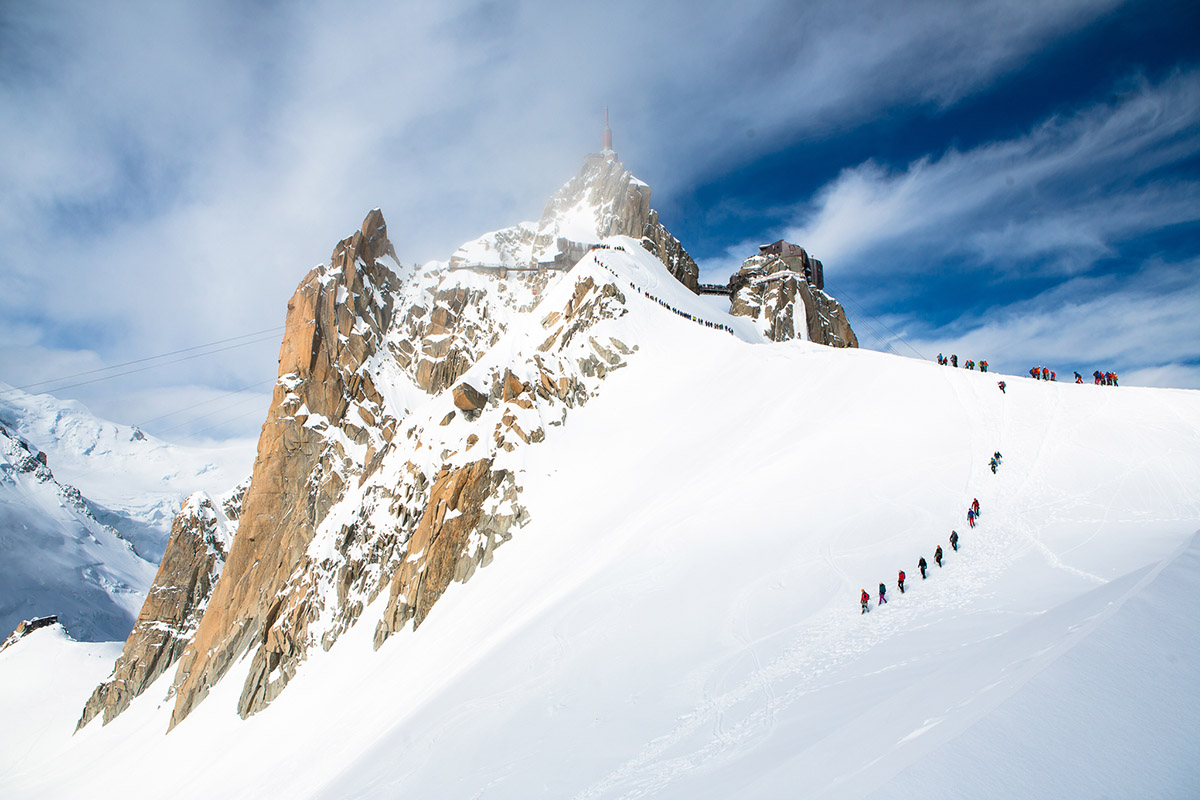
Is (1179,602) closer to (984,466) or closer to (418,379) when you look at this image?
(984,466)

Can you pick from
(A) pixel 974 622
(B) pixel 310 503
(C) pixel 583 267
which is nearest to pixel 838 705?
(A) pixel 974 622

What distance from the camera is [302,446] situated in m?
67.1

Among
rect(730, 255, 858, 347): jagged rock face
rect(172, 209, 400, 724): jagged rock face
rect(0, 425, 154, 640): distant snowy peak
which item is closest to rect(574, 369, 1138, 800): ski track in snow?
rect(172, 209, 400, 724): jagged rock face

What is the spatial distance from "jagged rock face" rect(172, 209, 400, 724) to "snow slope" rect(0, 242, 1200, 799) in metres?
13.7

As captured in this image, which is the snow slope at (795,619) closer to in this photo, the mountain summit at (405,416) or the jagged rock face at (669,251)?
the mountain summit at (405,416)

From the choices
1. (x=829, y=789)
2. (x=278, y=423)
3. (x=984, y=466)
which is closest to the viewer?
(x=829, y=789)

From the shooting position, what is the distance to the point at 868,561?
61.7ft

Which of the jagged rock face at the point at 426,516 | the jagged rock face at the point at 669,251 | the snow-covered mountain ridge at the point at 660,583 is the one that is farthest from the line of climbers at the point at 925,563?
the jagged rock face at the point at 669,251

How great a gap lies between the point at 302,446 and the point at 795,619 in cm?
6601

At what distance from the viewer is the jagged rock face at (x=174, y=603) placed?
6988 cm

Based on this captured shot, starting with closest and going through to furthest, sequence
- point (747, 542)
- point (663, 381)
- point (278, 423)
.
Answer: point (747, 542), point (663, 381), point (278, 423)

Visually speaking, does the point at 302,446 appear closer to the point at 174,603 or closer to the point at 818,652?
the point at 174,603

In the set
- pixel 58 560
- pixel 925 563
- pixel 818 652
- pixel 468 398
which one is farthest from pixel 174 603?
pixel 925 563

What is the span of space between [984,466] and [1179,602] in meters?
23.1
